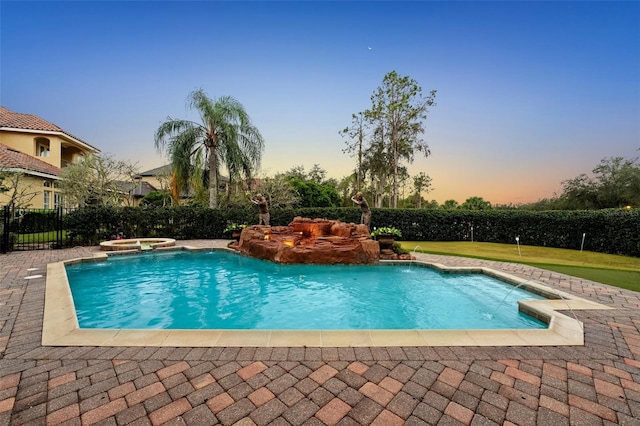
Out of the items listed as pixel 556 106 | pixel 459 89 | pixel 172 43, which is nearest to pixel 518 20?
pixel 459 89

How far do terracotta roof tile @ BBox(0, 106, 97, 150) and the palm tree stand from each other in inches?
434

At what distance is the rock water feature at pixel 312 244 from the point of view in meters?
8.62

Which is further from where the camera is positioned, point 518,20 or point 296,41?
point 296,41

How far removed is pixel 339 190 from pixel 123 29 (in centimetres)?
2963

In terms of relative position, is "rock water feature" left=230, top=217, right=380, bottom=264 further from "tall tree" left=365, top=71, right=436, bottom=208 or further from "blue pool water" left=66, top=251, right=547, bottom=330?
"tall tree" left=365, top=71, right=436, bottom=208

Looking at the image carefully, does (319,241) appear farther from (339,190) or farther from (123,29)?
(339,190)

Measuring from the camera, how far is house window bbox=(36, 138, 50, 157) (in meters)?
19.5

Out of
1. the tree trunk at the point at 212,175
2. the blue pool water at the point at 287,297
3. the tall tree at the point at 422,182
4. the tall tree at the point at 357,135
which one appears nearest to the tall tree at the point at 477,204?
the tall tree at the point at 422,182

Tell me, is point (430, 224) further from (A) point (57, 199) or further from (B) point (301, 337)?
(A) point (57, 199)

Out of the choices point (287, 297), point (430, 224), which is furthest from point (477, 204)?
point (287, 297)

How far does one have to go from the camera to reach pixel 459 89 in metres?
12.9

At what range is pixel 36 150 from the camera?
19250 millimetres

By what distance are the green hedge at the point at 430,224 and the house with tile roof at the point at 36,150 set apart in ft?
20.9

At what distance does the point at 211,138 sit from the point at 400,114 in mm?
14572
